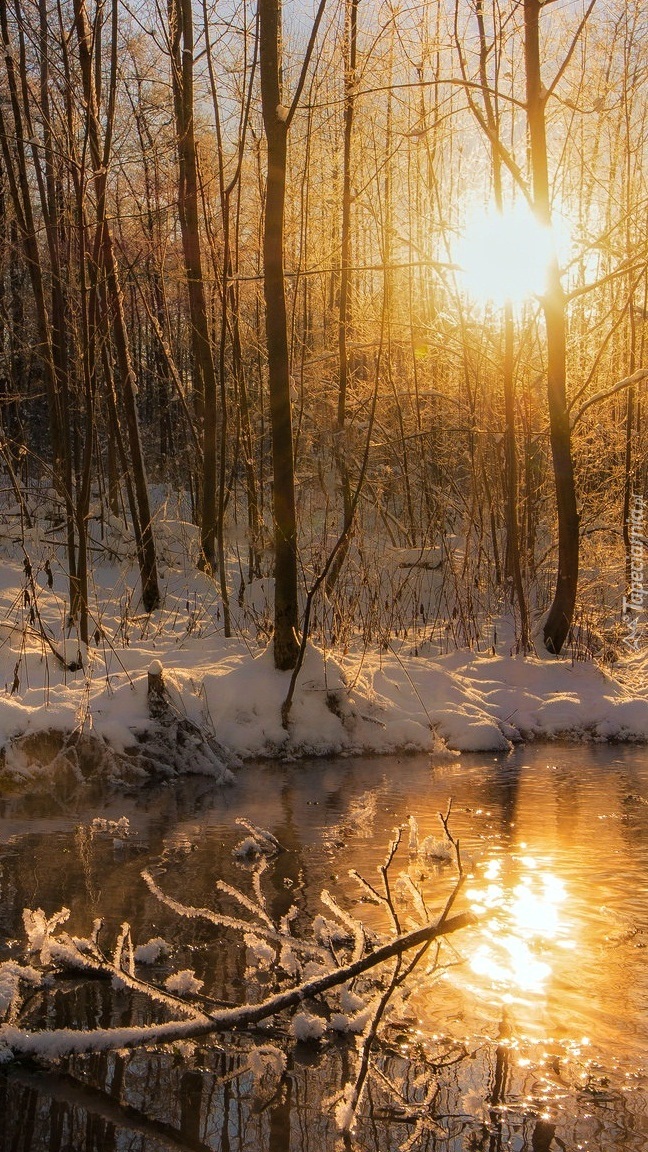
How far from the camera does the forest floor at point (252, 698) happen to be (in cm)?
727

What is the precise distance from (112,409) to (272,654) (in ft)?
24.6

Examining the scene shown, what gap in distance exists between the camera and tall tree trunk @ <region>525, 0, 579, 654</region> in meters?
10.5

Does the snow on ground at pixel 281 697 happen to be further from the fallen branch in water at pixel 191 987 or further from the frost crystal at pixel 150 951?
the fallen branch in water at pixel 191 987

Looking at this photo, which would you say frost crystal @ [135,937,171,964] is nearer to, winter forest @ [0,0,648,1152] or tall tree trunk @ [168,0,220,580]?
winter forest @ [0,0,648,1152]

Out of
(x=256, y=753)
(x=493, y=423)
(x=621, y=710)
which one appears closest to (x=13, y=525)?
(x=493, y=423)

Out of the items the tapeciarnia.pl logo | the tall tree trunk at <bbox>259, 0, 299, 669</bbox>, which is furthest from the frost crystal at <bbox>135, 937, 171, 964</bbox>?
the tapeciarnia.pl logo

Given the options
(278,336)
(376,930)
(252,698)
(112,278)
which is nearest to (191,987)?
(376,930)

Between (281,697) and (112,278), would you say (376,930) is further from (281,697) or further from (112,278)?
(112,278)

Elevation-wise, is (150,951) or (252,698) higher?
(252,698)

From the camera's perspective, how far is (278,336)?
8.26 m

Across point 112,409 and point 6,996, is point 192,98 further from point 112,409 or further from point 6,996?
point 6,996

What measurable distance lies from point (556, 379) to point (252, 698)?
15.8 feet

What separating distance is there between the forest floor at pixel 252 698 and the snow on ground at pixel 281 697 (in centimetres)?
1

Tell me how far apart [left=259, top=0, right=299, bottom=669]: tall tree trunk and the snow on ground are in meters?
0.39
